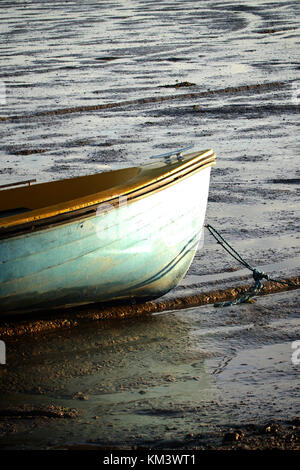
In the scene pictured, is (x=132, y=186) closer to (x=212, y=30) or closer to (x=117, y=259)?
(x=117, y=259)

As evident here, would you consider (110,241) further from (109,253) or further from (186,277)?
Result: (186,277)

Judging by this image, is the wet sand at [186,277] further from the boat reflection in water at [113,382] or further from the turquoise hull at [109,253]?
the turquoise hull at [109,253]

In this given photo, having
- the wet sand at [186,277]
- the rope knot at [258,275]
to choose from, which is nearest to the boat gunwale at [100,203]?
the wet sand at [186,277]

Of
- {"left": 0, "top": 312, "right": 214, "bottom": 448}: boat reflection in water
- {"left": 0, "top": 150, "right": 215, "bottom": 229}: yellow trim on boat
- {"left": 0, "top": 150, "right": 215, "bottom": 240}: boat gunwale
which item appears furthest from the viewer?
{"left": 0, "top": 150, "right": 215, "bottom": 229}: yellow trim on boat

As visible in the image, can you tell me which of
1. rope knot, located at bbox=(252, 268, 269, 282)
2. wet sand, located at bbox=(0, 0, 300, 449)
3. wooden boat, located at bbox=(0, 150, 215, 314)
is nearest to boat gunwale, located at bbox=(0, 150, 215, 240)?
wooden boat, located at bbox=(0, 150, 215, 314)

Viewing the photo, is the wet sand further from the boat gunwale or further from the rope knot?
the boat gunwale

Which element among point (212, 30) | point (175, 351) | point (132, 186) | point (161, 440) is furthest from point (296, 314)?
point (212, 30)

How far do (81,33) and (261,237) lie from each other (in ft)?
79.6

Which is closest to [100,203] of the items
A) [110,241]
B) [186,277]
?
[110,241]

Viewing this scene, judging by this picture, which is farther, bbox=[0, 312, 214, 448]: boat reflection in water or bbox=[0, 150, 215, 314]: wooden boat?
bbox=[0, 150, 215, 314]: wooden boat

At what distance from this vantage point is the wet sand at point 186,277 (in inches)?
188

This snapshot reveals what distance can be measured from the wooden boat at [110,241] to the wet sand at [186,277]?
0.29m

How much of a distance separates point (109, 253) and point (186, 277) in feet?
4.20

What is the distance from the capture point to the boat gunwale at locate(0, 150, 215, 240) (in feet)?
18.7
